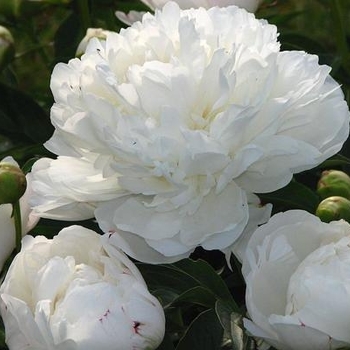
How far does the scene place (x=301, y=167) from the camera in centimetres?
76

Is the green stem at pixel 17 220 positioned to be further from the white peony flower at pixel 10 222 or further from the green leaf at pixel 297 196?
the green leaf at pixel 297 196

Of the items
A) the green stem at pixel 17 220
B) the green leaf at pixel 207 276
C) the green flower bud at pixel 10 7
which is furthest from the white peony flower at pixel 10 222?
the green flower bud at pixel 10 7

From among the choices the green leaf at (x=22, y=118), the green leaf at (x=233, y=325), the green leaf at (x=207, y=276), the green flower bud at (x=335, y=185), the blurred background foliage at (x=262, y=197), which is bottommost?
the green leaf at (x=22, y=118)

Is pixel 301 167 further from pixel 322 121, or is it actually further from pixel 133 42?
pixel 133 42

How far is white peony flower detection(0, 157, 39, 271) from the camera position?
0.84 meters

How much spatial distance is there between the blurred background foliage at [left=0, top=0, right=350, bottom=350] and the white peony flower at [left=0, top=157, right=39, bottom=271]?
65 mm

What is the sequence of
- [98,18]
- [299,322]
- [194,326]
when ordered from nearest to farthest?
[299,322], [194,326], [98,18]

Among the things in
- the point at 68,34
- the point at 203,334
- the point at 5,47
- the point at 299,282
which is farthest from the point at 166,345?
the point at 68,34

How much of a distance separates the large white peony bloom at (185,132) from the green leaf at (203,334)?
6cm

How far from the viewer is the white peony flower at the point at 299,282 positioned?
667 millimetres

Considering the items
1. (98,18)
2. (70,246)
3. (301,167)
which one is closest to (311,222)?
(301,167)

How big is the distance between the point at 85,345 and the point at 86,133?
0.16 meters

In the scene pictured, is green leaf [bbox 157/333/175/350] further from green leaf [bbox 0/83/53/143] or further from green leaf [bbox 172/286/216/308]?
green leaf [bbox 0/83/53/143]

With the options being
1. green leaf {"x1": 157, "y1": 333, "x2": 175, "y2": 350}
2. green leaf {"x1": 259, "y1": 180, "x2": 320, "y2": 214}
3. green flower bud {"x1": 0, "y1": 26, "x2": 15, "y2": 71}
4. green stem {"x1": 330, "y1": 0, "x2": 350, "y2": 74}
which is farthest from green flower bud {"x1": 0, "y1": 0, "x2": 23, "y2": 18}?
green leaf {"x1": 157, "y1": 333, "x2": 175, "y2": 350}
